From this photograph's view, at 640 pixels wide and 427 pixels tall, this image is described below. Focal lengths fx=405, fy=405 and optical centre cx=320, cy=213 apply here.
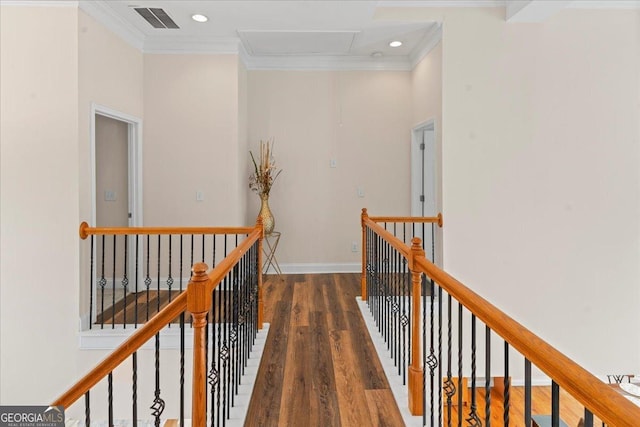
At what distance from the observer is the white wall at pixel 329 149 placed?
18.3 ft

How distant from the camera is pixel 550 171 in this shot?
4258mm

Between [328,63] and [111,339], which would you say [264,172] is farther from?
[111,339]

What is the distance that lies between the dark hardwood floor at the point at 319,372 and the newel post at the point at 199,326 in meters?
0.76

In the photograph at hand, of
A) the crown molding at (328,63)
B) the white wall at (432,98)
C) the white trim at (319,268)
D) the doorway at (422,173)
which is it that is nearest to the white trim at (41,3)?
the crown molding at (328,63)

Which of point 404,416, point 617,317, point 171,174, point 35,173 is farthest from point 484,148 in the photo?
point 35,173

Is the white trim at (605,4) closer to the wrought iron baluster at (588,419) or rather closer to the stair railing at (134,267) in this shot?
the stair railing at (134,267)

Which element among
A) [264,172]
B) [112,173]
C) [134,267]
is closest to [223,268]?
[134,267]

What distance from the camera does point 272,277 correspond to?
549cm

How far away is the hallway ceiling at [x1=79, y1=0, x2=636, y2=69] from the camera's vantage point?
12.8 feet

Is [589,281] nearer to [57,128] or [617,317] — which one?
[617,317]

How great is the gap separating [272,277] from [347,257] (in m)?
1.09

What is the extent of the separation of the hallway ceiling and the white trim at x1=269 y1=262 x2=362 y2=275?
108 inches

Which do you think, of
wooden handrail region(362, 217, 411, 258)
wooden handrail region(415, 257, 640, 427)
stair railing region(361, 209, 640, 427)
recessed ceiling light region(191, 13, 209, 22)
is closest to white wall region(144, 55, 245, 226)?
recessed ceiling light region(191, 13, 209, 22)

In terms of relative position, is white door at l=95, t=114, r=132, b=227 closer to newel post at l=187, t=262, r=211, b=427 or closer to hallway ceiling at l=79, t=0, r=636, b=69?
hallway ceiling at l=79, t=0, r=636, b=69
